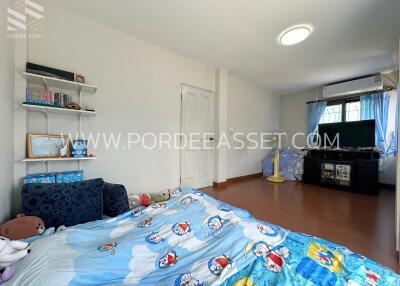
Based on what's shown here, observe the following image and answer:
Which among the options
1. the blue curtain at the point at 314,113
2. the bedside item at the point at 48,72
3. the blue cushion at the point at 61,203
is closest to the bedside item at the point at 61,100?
the bedside item at the point at 48,72

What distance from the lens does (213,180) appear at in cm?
391

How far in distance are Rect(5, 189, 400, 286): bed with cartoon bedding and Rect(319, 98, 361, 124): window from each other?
14.6 feet

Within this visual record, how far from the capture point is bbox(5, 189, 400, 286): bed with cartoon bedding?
812 millimetres

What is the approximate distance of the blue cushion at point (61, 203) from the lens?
59.7 inches

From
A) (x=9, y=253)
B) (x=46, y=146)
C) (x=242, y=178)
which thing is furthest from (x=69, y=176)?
(x=242, y=178)

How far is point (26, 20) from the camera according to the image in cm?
191

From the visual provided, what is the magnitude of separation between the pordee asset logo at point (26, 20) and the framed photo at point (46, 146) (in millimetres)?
1012

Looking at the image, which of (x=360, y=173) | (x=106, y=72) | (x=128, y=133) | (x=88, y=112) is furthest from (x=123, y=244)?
(x=360, y=173)

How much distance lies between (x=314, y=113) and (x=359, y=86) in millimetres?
1092

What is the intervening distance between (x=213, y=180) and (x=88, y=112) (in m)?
2.72

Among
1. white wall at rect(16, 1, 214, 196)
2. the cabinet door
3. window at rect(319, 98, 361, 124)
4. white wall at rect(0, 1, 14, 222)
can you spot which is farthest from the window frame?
white wall at rect(0, 1, 14, 222)

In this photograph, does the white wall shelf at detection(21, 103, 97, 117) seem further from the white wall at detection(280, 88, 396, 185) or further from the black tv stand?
the white wall at detection(280, 88, 396, 185)

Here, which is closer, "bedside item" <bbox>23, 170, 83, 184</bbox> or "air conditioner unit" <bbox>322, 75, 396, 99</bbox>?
"bedside item" <bbox>23, 170, 83, 184</bbox>

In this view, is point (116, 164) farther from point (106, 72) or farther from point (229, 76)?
point (229, 76)
